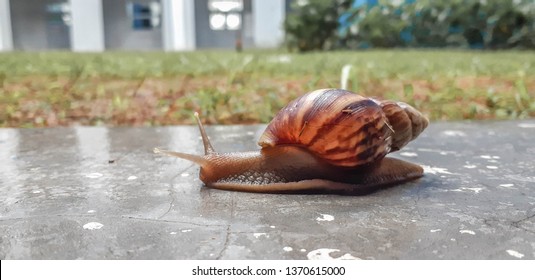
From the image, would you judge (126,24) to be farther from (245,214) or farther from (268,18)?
(245,214)

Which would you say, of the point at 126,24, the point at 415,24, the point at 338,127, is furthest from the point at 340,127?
the point at 126,24

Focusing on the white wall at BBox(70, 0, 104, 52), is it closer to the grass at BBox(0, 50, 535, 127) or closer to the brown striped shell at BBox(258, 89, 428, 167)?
the grass at BBox(0, 50, 535, 127)

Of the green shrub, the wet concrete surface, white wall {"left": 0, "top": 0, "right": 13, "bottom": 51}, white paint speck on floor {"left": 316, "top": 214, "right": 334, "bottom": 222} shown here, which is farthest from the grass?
white wall {"left": 0, "top": 0, "right": 13, "bottom": 51}

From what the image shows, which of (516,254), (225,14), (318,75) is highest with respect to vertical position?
(225,14)

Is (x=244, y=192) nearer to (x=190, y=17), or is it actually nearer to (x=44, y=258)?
(x=44, y=258)

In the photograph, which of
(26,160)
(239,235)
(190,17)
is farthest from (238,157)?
(190,17)

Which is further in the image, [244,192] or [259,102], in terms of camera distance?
[259,102]
